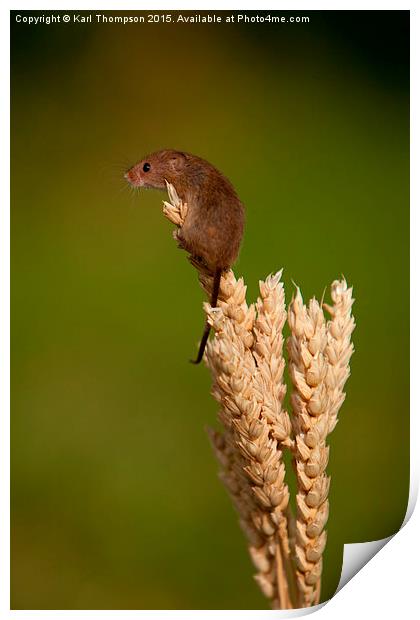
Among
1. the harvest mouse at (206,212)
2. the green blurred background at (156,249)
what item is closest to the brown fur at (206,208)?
the harvest mouse at (206,212)

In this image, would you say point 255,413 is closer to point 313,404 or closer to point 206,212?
point 313,404

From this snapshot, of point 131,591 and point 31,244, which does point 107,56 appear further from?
point 131,591

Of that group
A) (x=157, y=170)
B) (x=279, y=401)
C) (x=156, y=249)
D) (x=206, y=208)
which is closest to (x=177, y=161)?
(x=157, y=170)

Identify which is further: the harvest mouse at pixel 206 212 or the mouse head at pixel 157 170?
the mouse head at pixel 157 170

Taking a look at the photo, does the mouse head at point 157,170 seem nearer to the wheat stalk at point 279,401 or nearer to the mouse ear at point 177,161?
the mouse ear at point 177,161

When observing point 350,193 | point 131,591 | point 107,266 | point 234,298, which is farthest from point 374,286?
point 131,591
